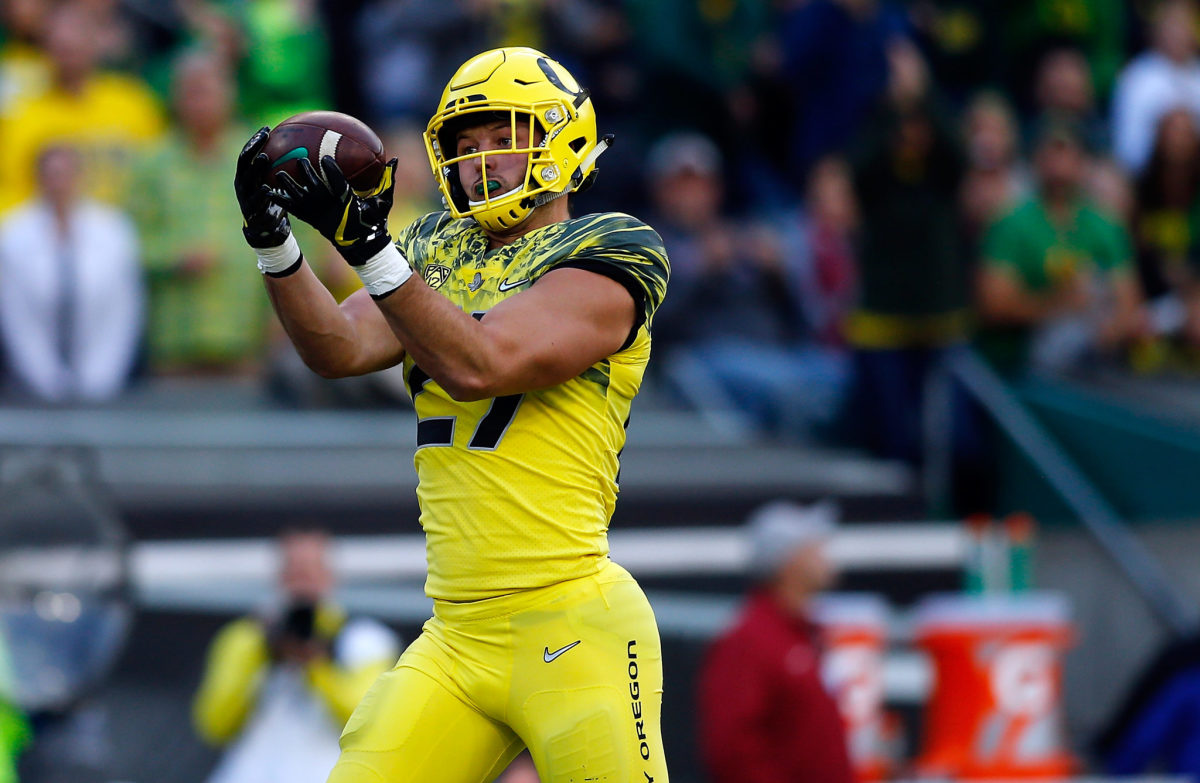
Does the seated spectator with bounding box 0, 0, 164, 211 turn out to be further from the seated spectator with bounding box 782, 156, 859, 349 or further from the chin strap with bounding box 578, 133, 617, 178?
the chin strap with bounding box 578, 133, 617, 178

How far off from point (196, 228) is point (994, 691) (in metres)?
4.15

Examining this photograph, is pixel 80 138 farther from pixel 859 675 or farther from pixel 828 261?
pixel 859 675

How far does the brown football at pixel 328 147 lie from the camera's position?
345cm

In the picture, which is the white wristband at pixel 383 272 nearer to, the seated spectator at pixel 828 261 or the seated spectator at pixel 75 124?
the seated spectator at pixel 75 124

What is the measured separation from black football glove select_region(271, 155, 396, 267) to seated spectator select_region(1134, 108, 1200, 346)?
25.2 ft

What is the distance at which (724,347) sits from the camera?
31.8ft

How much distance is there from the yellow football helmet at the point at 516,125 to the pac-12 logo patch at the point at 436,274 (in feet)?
0.42

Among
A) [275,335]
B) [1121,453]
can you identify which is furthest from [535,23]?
[1121,453]

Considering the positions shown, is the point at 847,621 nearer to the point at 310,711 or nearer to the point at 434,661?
the point at 310,711

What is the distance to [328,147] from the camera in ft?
11.4

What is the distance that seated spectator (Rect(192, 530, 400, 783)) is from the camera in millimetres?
6145

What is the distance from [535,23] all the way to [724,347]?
212 cm

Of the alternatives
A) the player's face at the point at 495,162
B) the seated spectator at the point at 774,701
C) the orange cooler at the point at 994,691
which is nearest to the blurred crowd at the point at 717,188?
the orange cooler at the point at 994,691

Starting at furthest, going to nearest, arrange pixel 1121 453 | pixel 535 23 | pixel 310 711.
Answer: pixel 535 23 → pixel 1121 453 → pixel 310 711
